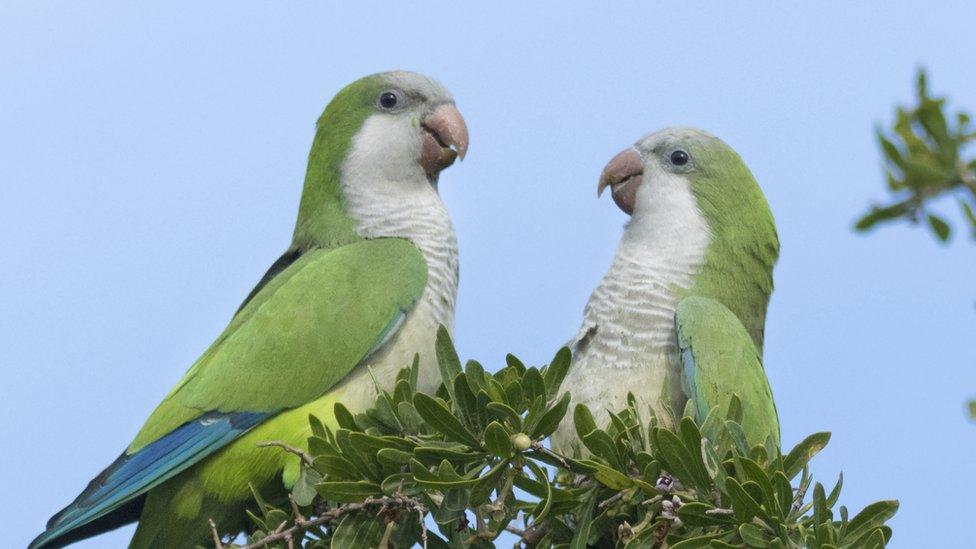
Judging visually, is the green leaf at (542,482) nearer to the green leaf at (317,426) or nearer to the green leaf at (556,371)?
the green leaf at (556,371)

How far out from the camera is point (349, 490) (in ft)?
10.2

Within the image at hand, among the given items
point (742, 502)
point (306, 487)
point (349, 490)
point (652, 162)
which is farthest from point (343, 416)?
point (652, 162)

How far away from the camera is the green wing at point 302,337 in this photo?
414 centimetres

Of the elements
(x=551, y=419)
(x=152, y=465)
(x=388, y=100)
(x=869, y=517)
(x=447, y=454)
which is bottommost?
(x=152, y=465)

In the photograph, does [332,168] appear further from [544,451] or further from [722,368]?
[544,451]

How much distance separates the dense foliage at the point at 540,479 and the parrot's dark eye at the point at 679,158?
1798mm

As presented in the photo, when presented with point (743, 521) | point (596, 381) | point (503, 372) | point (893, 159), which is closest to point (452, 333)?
point (596, 381)

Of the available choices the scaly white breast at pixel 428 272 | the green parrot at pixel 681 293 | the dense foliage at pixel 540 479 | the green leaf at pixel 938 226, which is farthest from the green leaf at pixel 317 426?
the green leaf at pixel 938 226

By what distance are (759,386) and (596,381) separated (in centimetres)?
58

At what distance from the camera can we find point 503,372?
3.12m

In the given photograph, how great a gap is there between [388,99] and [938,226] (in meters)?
4.09

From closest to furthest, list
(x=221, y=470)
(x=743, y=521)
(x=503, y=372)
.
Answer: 1. (x=743, y=521)
2. (x=503, y=372)
3. (x=221, y=470)

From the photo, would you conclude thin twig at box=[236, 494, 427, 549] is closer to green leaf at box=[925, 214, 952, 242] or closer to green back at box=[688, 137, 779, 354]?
green back at box=[688, 137, 779, 354]

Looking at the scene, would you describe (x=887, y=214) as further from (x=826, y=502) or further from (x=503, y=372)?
(x=503, y=372)
